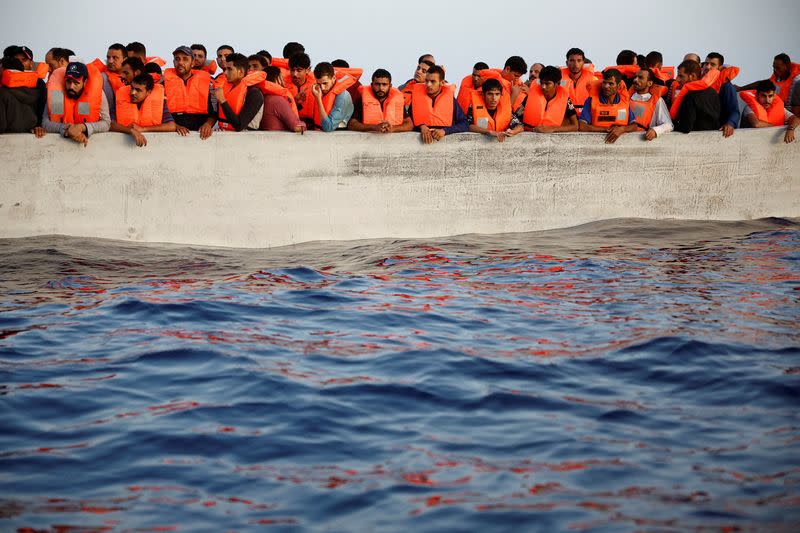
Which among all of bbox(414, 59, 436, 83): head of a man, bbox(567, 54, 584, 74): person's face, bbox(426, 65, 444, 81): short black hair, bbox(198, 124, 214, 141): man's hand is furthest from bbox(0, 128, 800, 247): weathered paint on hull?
bbox(567, 54, 584, 74): person's face

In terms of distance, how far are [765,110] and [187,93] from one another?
8.46m

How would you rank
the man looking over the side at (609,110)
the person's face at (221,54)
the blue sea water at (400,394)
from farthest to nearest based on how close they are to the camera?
the person's face at (221,54), the man looking over the side at (609,110), the blue sea water at (400,394)

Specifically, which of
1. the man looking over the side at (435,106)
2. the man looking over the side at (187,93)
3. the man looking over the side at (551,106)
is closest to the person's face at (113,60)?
the man looking over the side at (187,93)

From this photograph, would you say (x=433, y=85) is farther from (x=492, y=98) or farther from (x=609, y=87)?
(x=609, y=87)

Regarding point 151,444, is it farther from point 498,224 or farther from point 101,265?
point 498,224

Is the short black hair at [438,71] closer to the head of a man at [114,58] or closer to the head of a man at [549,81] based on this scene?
the head of a man at [549,81]

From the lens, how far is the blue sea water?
470 centimetres

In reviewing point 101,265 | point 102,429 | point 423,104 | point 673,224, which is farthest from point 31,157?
point 673,224

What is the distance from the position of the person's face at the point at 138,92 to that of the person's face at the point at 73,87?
0.63 m

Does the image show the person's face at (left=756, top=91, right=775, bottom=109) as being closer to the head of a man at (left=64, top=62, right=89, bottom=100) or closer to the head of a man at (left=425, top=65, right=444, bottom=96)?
the head of a man at (left=425, top=65, right=444, bottom=96)

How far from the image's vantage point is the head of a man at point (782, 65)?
1552 cm

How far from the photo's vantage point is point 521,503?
4684 mm

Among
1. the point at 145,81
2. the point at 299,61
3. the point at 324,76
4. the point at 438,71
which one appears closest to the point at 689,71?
the point at 438,71

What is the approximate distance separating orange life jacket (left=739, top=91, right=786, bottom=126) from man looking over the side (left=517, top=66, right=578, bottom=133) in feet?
9.21
